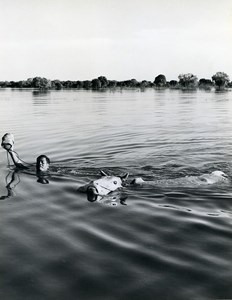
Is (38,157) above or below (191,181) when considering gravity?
above

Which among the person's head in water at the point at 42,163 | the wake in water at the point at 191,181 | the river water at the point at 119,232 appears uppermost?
the person's head in water at the point at 42,163

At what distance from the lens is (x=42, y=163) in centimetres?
1191

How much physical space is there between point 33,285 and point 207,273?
8.28ft

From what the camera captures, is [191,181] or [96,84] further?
[96,84]

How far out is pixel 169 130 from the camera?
22.5 meters

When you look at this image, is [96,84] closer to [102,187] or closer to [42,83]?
[42,83]

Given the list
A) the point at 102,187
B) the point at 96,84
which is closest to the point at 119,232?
the point at 102,187

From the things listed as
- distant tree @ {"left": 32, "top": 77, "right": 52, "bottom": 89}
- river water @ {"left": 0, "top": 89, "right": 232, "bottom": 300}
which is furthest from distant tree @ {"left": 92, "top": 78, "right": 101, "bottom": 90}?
river water @ {"left": 0, "top": 89, "right": 232, "bottom": 300}

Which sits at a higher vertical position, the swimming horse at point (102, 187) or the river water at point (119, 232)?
the swimming horse at point (102, 187)

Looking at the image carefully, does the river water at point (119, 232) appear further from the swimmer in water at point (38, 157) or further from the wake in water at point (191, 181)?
the swimmer in water at point (38, 157)

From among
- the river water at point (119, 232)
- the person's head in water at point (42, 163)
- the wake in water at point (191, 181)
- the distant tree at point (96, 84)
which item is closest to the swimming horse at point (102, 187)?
the river water at point (119, 232)

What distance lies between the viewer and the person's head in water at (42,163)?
11820mm

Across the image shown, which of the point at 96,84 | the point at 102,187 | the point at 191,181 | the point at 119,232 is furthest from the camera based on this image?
the point at 96,84

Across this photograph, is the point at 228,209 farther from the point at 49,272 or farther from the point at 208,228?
the point at 49,272
